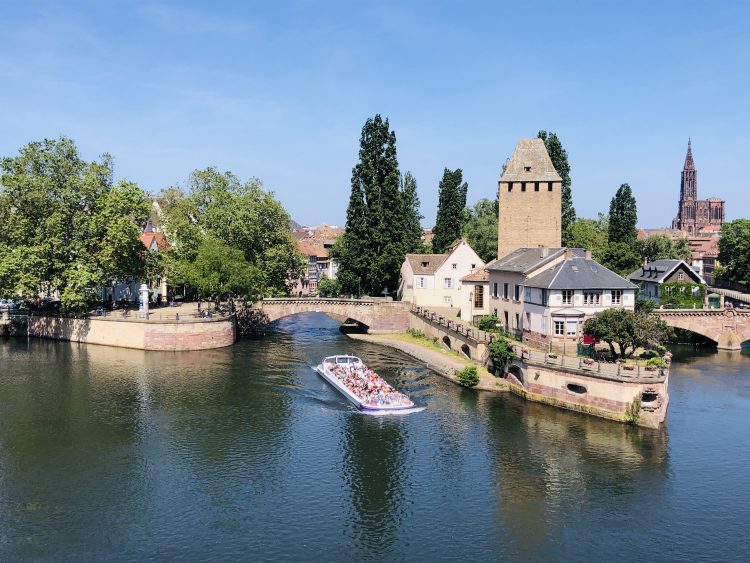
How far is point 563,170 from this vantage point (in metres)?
105

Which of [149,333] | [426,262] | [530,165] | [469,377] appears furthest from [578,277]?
[149,333]

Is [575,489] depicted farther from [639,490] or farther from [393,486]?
[393,486]

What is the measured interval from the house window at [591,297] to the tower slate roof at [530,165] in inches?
1011

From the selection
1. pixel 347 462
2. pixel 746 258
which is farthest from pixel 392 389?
pixel 746 258

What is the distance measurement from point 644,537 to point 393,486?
1378 cm

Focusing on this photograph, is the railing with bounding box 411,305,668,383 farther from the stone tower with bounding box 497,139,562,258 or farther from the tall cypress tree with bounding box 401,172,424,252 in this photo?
the tall cypress tree with bounding box 401,172,424,252

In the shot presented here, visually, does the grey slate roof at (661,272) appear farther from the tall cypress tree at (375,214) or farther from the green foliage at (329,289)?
the green foliage at (329,289)

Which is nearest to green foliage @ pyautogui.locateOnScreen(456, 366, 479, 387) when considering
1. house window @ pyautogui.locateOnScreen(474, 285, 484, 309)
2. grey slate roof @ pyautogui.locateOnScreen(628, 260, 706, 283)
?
house window @ pyautogui.locateOnScreen(474, 285, 484, 309)

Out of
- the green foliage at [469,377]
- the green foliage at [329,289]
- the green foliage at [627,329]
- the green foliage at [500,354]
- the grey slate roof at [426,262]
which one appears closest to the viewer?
the green foliage at [627,329]

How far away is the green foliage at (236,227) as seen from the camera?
9556 centimetres

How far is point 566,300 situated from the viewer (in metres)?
64.1

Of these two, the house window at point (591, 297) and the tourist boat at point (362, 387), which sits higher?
the house window at point (591, 297)

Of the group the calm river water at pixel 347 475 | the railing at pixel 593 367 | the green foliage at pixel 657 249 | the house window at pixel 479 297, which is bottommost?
the calm river water at pixel 347 475

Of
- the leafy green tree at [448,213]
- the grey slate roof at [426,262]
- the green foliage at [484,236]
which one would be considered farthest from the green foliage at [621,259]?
the grey slate roof at [426,262]
